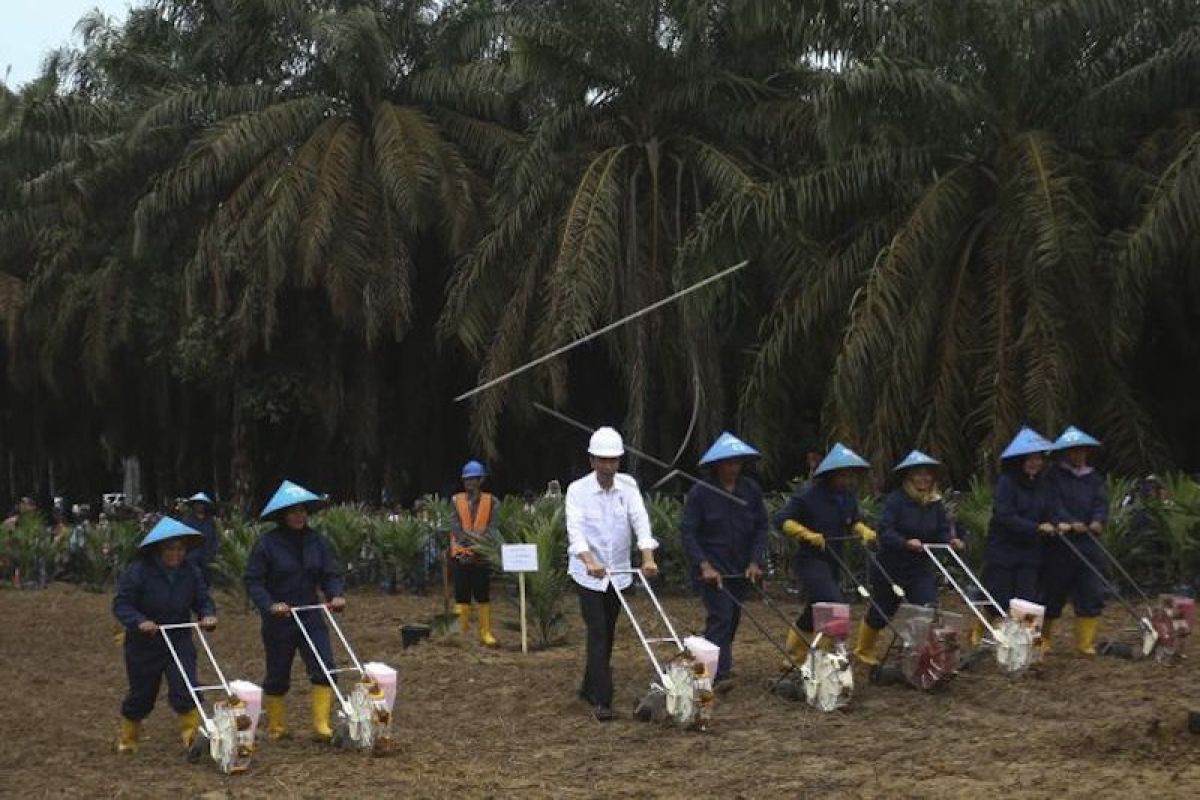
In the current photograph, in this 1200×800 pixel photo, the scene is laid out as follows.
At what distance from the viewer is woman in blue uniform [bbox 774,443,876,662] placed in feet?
37.3

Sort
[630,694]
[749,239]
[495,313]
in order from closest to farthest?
[630,694] → [749,239] → [495,313]

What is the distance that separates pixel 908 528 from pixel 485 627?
4.82 metres

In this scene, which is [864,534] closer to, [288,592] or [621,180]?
[288,592]

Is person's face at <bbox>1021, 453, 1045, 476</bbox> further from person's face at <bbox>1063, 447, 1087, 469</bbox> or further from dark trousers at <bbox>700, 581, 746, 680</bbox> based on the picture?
dark trousers at <bbox>700, 581, 746, 680</bbox>

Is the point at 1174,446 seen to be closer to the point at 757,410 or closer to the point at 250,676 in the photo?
the point at 757,410

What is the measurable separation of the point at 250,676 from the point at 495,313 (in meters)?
11.5

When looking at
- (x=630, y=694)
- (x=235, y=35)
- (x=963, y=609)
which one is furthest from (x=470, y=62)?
(x=630, y=694)

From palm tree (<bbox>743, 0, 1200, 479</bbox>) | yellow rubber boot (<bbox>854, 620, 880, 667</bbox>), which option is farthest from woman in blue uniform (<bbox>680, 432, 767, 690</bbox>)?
palm tree (<bbox>743, 0, 1200, 479</bbox>)

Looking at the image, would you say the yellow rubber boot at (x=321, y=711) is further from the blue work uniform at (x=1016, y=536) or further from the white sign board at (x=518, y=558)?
the blue work uniform at (x=1016, y=536)

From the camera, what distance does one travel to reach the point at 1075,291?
18.5m

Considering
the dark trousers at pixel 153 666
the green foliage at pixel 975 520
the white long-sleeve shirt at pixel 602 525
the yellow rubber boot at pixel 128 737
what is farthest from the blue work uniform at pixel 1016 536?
the yellow rubber boot at pixel 128 737

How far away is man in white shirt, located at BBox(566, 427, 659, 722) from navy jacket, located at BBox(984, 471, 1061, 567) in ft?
8.98

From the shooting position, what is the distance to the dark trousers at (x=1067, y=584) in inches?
477

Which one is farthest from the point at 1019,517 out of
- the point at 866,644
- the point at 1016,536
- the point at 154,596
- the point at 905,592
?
the point at 154,596
